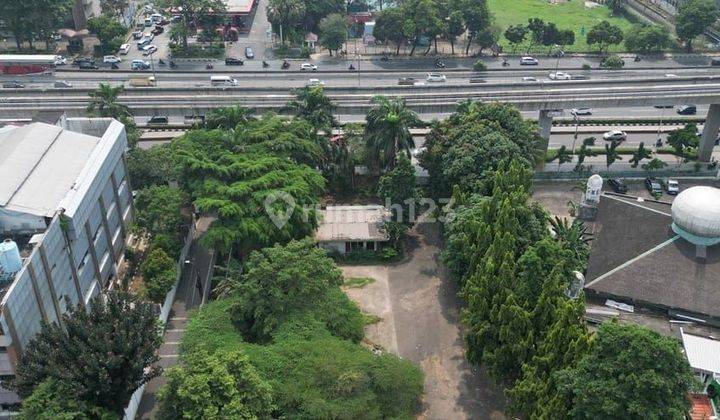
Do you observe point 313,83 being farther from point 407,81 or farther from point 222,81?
point 222,81

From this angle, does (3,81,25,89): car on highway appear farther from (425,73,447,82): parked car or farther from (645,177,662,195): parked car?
(645,177,662,195): parked car

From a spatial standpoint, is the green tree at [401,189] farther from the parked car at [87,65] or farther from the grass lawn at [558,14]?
the grass lawn at [558,14]

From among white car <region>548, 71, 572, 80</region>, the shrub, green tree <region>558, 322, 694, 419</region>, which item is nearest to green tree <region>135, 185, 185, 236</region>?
green tree <region>558, 322, 694, 419</region>

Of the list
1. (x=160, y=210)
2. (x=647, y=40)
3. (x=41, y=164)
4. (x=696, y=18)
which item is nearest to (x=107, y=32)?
(x=160, y=210)

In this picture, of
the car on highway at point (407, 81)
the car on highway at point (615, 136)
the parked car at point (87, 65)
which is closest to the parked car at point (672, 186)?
the car on highway at point (615, 136)

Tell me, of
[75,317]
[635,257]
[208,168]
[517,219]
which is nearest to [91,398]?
[75,317]
